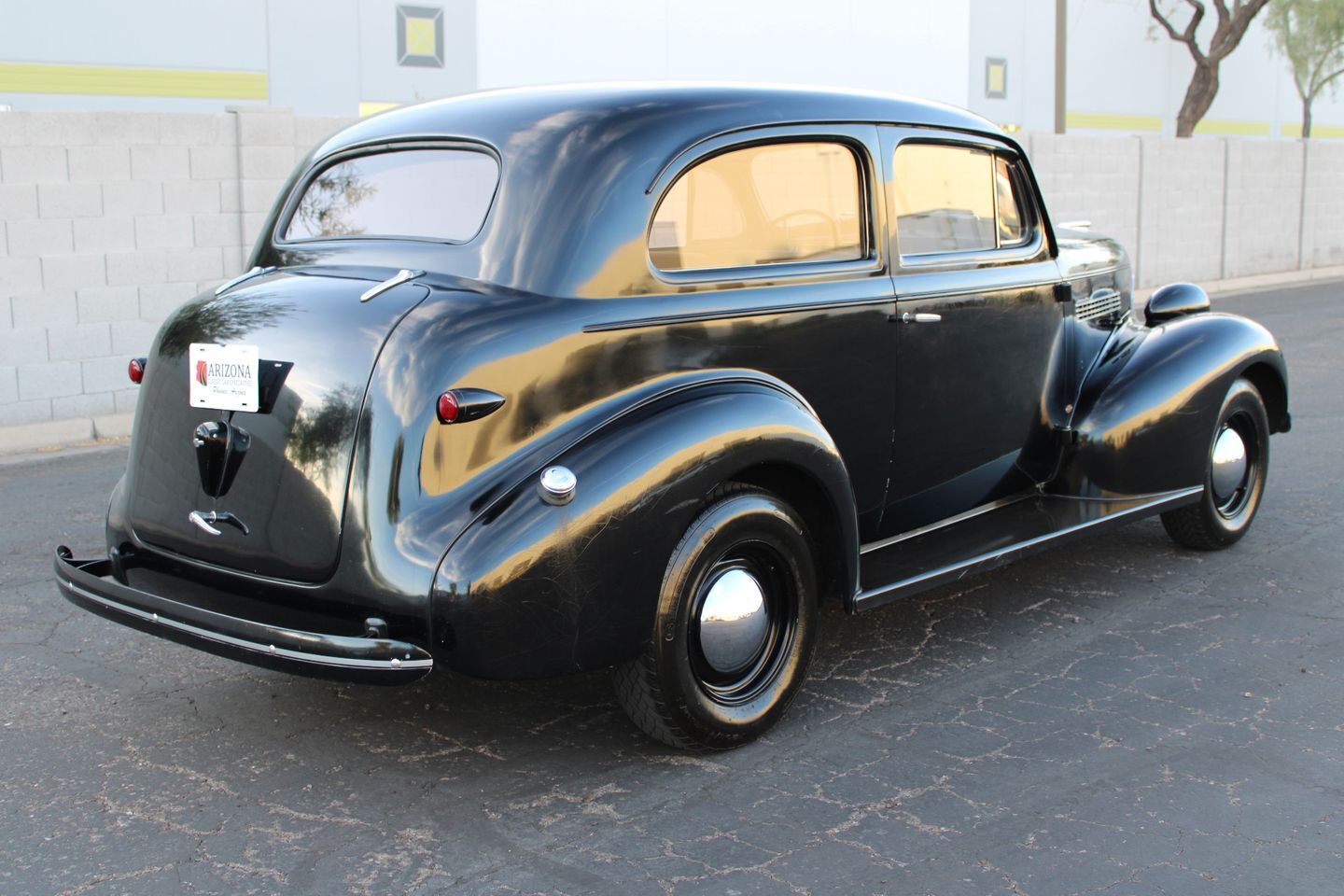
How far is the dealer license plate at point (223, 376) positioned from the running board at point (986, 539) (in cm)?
181

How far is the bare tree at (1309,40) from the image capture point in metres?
35.3

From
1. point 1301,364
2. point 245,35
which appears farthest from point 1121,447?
point 245,35

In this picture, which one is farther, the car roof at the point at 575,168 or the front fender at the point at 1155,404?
the front fender at the point at 1155,404

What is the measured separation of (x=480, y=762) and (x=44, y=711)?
140 centimetres

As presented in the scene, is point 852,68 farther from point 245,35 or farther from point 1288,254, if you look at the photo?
point 245,35

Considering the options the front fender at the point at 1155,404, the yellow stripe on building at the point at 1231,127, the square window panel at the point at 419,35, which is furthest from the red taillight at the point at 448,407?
the yellow stripe on building at the point at 1231,127

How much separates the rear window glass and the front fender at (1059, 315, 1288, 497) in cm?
248

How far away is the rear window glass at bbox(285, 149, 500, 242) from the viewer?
383 cm

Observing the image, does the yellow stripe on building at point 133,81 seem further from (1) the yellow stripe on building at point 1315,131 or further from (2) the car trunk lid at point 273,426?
(1) the yellow stripe on building at point 1315,131

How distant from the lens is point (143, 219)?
9.14 meters

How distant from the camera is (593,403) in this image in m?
3.50

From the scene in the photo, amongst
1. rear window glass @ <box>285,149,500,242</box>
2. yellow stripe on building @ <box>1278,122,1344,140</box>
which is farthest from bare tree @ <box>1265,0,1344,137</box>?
rear window glass @ <box>285,149,500,242</box>

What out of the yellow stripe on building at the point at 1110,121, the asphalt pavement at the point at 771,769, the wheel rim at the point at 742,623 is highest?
the yellow stripe on building at the point at 1110,121

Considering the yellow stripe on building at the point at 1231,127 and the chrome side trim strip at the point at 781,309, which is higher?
the yellow stripe on building at the point at 1231,127
